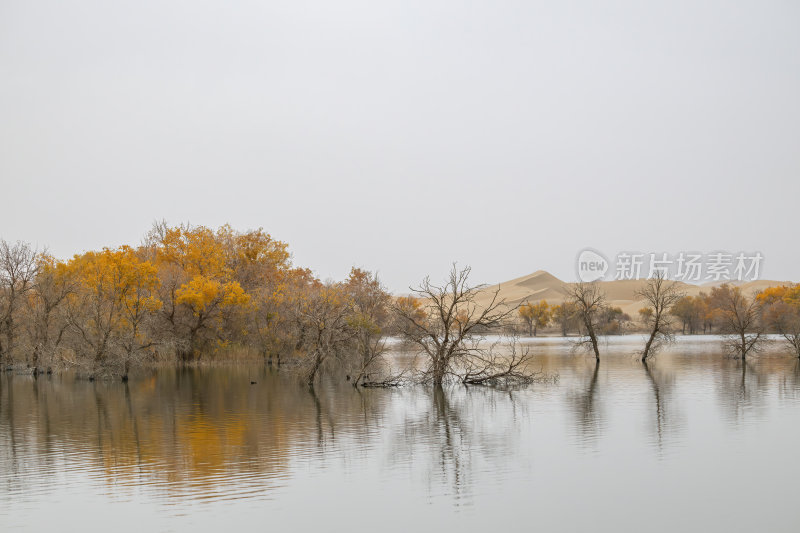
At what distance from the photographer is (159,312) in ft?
181

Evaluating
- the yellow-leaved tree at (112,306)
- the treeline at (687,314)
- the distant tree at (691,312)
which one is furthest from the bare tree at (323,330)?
the distant tree at (691,312)

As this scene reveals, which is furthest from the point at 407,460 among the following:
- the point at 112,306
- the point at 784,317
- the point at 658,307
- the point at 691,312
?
the point at 691,312

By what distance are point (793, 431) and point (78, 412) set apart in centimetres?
2436

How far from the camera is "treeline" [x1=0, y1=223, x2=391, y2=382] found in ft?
141

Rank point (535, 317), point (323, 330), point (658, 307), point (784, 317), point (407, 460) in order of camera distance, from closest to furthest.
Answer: point (407, 460) < point (323, 330) < point (658, 307) < point (784, 317) < point (535, 317)

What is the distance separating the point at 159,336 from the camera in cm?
5500

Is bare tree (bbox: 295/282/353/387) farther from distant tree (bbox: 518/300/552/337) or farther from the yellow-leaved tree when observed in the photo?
distant tree (bbox: 518/300/552/337)

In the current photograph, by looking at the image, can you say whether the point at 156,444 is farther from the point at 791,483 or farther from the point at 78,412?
the point at 791,483

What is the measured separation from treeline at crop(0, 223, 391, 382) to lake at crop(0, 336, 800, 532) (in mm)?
8928

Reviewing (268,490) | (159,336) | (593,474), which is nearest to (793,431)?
(593,474)

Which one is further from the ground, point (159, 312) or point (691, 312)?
point (159, 312)

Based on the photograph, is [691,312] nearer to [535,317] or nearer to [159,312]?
[535,317]

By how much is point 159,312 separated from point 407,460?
1597 inches

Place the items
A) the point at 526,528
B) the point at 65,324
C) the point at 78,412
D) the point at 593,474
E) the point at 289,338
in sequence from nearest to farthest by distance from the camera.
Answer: the point at 526,528, the point at 593,474, the point at 78,412, the point at 65,324, the point at 289,338
